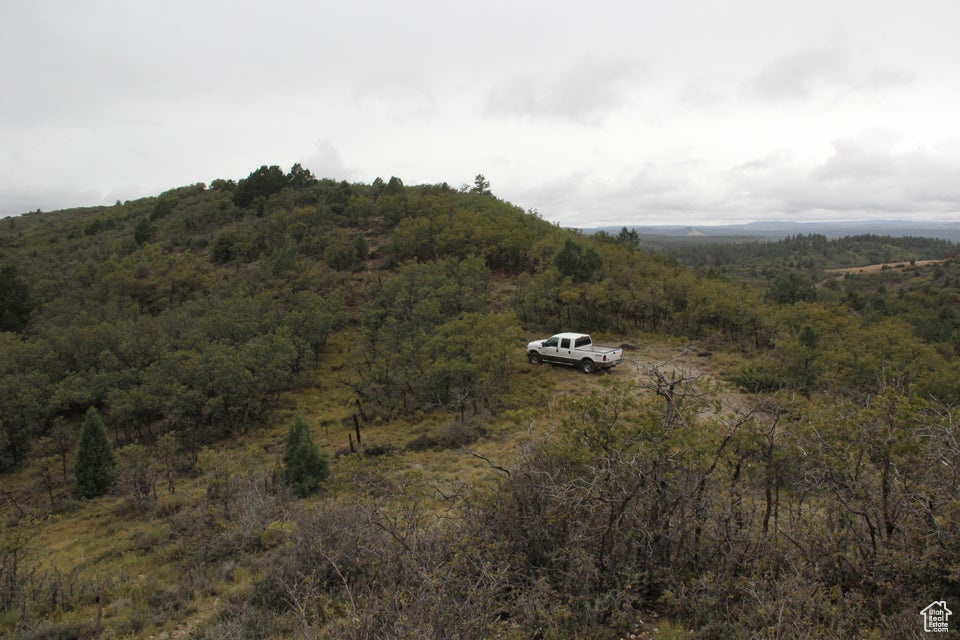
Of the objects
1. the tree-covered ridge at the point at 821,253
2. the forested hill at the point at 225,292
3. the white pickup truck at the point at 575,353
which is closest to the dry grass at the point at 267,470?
the white pickup truck at the point at 575,353

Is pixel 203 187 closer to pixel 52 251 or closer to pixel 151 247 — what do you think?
pixel 52 251

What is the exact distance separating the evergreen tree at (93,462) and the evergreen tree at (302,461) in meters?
6.32

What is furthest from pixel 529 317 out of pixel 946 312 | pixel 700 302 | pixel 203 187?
pixel 203 187

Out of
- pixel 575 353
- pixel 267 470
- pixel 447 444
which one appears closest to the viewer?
pixel 267 470

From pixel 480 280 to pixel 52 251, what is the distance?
4049 centimetres

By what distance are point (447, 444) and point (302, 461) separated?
398cm

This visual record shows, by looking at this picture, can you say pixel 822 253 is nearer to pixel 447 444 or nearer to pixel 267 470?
pixel 447 444

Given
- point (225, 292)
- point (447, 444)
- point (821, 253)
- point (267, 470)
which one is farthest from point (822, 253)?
point (267, 470)

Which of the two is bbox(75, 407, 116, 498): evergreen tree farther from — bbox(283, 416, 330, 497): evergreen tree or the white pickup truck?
the white pickup truck

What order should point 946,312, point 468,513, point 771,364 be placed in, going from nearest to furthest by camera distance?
point 468,513, point 771,364, point 946,312

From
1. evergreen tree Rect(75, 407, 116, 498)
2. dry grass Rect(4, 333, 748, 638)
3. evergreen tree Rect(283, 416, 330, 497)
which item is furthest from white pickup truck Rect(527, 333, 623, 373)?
evergreen tree Rect(75, 407, 116, 498)

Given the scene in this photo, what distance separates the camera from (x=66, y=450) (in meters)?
17.1

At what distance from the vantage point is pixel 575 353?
18.0m

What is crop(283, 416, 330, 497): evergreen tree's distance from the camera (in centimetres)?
1102
